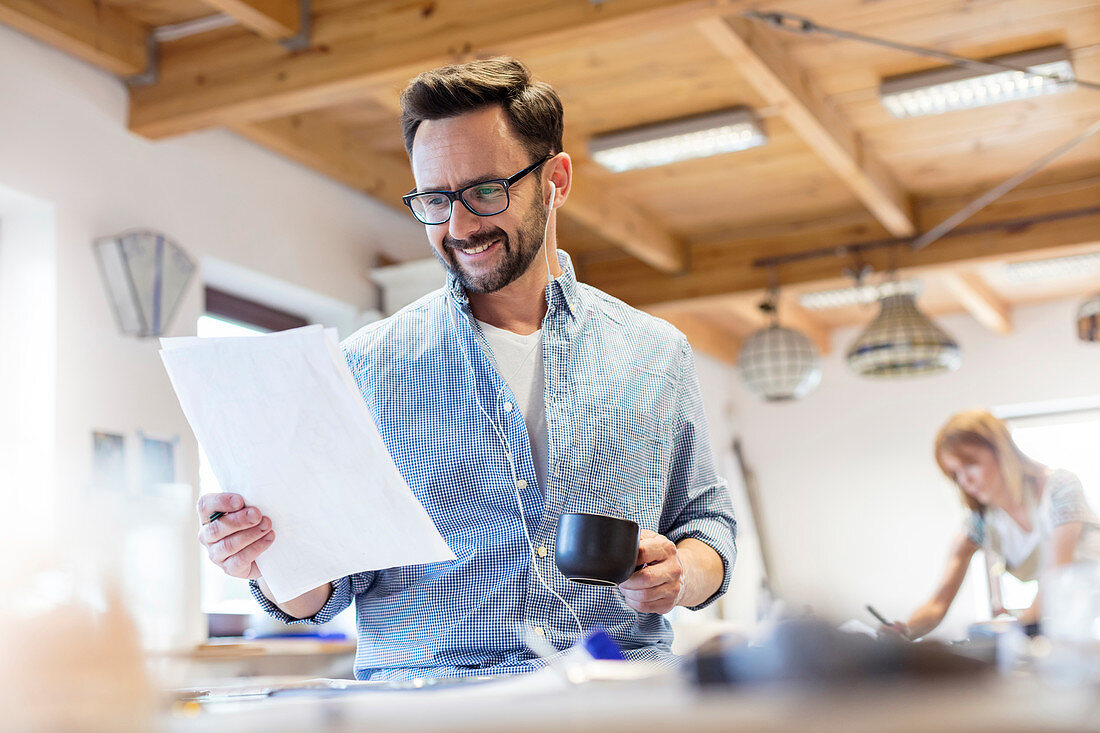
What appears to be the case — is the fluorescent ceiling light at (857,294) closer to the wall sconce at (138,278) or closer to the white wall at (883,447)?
the white wall at (883,447)

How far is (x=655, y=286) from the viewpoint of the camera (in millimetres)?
6160

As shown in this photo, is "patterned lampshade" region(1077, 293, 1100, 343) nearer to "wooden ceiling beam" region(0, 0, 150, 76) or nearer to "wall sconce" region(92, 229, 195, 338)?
"wall sconce" region(92, 229, 195, 338)

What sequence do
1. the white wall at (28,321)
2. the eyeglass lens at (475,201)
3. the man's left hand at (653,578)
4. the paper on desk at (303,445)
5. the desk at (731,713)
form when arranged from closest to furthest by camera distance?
the desk at (731,713) < the paper on desk at (303,445) < the man's left hand at (653,578) < the eyeglass lens at (475,201) < the white wall at (28,321)

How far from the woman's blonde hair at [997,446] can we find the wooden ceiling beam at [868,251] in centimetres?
220

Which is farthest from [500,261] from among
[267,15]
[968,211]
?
[968,211]

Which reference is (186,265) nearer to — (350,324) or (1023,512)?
(350,324)

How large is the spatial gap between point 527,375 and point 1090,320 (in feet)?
13.9

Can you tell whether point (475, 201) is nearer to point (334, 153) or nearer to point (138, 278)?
point (138, 278)

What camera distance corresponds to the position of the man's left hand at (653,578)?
1.13 metres

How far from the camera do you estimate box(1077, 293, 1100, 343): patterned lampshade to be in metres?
4.87

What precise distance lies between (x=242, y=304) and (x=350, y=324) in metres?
0.54

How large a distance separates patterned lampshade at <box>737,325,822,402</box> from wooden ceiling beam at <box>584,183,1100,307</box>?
0.71m

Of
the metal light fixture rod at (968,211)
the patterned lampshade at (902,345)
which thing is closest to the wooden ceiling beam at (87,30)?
the patterned lampshade at (902,345)

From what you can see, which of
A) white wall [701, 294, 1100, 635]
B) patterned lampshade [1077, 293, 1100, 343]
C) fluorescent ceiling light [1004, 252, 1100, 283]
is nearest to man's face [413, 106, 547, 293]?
patterned lampshade [1077, 293, 1100, 343]
